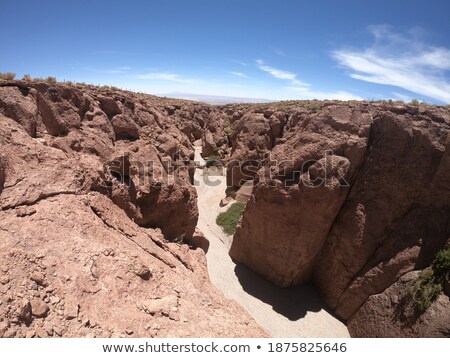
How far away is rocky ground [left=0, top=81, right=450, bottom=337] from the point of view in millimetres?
5047

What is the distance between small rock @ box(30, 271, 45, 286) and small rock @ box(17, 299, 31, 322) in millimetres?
445

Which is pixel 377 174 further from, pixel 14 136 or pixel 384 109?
pixel 14 136

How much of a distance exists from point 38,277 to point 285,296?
12.0m

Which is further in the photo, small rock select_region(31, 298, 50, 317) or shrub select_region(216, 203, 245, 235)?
shrub select_region(216, 203, 245, 235)

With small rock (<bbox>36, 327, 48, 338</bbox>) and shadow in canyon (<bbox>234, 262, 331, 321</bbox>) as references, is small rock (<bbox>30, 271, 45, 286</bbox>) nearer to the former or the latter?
small rock (<bbox>36, 327, 48, 338</bbox>)

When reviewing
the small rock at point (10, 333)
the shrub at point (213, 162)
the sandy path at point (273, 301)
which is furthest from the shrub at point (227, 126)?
the small rock at point (10, 333)

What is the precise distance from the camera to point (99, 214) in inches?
280

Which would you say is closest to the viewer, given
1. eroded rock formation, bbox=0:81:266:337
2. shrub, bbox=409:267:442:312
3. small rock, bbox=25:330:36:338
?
small rock, bbox=25:330:36:338

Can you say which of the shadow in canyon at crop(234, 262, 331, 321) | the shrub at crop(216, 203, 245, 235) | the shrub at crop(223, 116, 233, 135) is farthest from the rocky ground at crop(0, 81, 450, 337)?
the shrub at crop(223, 116, 233, 135)

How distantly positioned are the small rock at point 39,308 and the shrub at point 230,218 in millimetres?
15031

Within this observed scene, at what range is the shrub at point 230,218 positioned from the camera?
1931 cm

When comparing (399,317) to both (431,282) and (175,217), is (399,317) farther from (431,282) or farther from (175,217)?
(175,217)

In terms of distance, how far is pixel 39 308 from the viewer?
434 centimetres

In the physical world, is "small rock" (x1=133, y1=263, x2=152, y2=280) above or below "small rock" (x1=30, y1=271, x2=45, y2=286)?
below
